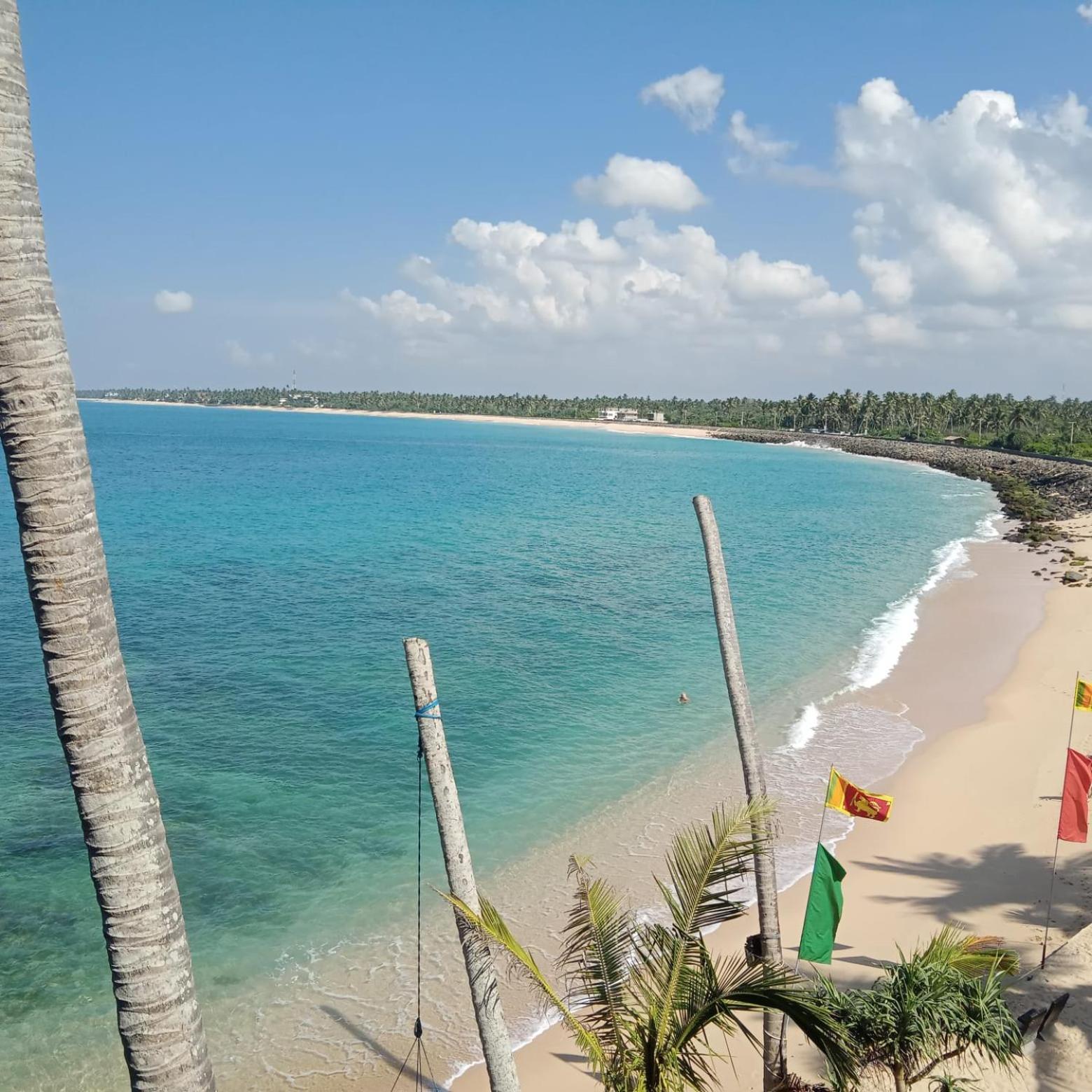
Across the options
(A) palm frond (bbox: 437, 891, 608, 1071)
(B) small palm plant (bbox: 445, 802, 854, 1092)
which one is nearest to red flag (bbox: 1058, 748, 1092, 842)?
(B) small palm plant (bbox: 445, 802, 854, 1092)

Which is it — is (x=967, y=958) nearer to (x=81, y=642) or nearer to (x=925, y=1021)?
(x=925, y=1021)

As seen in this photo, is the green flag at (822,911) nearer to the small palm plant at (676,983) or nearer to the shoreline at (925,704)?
the shoreline at (925,704)

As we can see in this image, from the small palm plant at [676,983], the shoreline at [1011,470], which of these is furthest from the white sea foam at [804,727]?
the shoreline at [1011,470]

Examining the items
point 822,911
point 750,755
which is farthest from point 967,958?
point 750,755

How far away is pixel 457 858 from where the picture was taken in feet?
22.1

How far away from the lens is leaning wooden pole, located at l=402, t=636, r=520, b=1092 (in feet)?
22.1

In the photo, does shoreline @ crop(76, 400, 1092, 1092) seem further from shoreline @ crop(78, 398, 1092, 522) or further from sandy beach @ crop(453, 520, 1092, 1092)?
shoreline @ crop(78, 398, 1092, 522)

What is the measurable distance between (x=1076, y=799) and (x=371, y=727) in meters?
15.0

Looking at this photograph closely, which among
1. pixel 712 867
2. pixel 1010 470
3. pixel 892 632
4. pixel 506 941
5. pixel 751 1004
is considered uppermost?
pixel 1010 470

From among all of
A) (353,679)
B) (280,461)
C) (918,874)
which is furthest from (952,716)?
(280,461)

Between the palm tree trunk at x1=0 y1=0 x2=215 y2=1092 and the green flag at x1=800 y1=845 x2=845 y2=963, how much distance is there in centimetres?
692

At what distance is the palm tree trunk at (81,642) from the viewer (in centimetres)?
390

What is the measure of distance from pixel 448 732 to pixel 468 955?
1467 cm

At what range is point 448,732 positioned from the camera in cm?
2133
